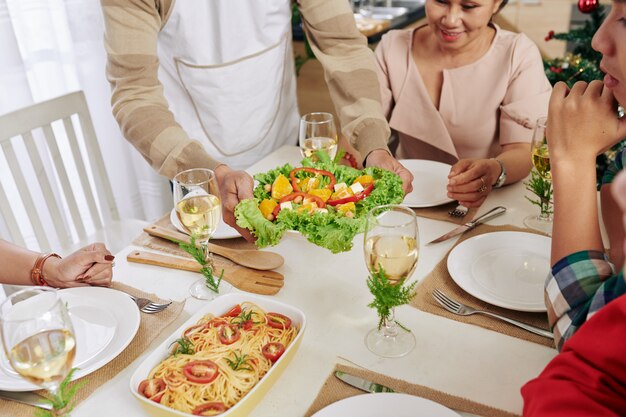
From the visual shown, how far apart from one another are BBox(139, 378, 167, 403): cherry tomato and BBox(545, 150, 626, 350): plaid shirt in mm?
652

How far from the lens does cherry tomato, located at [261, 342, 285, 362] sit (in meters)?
0.95

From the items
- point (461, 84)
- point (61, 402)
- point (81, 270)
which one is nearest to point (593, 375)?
point (61, 402)

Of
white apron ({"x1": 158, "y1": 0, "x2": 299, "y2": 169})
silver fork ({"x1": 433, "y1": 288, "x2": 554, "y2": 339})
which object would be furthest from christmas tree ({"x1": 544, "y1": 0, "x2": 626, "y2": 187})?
silver fork ({"x1": 433, "y1": 288, "x2": 554, "y2": 339})

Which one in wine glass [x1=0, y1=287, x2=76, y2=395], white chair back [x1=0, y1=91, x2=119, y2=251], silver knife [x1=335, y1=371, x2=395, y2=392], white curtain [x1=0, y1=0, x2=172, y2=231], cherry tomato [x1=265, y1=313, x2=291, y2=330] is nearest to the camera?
wine glass [x1=0, y1=287, x2=76, y2=395]

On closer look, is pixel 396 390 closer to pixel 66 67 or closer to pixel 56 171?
pixel 56 171

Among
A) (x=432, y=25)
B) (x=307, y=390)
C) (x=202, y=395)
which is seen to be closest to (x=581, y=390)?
(x=307, y=390)

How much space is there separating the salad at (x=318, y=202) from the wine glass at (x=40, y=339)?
466 mm

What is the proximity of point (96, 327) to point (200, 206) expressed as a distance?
317 millimetres

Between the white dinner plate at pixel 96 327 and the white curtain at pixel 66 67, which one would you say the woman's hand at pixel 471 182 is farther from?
the white curtain at pixel 66 67

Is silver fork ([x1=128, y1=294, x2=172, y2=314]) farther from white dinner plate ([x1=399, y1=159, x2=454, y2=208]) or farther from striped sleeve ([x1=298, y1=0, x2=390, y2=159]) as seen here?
striped sleeve ([x1=298, y1=0, x2=390, y2=159])

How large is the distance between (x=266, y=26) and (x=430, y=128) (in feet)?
2.30

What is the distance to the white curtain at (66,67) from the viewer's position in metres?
2.28

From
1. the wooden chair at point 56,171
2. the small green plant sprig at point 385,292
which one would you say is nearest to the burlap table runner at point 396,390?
the small green plant sprig at point 385,292

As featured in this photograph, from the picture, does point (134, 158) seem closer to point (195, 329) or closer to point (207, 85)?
point (207, 85)
